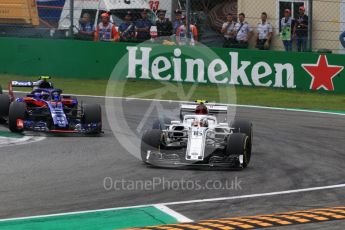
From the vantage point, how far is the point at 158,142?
42.5 ft

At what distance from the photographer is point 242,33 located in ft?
81.5

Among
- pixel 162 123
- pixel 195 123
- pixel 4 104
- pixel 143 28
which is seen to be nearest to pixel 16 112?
pixel 4 104

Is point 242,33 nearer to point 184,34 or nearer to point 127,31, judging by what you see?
point 184,34

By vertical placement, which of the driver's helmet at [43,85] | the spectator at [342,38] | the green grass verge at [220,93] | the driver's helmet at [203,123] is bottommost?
the green grass verge at [220,93]

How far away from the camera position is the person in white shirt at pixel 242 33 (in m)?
24.7

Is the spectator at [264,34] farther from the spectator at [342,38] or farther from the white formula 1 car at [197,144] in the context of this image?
the white formula 1 car at [197,144]

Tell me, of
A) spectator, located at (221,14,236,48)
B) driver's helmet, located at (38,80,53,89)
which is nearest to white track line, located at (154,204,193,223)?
driver's helmet, located at (38,80,53,89)

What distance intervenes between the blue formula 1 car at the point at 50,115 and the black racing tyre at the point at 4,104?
0.52 metres

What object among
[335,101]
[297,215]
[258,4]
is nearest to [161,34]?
[258,4]

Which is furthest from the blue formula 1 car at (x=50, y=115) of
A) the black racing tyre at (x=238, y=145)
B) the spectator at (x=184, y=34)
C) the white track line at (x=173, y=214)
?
the spectator at (x=184, y=34)

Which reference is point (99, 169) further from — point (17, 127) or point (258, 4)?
point (258, 4)

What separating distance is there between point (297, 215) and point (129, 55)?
16.4 metres

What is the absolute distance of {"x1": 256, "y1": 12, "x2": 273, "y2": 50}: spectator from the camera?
2455 centimetres

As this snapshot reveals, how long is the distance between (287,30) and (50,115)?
9.87 m
